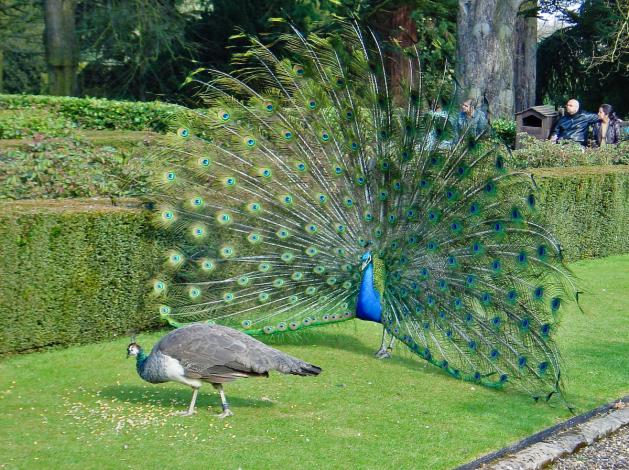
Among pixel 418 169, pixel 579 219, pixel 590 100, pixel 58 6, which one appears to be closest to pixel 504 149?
pixel 418 169

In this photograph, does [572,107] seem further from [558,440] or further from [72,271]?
[72,271]

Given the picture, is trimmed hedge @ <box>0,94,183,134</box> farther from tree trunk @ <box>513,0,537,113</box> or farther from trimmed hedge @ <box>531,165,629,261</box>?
tree trunk @ <box>513,0,537,113</box>

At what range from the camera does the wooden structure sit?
1845cm

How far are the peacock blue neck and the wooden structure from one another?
10878 millimetres

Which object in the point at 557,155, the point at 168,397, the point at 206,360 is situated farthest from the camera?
the point at 557,155

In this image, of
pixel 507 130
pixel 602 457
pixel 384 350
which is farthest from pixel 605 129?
pixel 602 457

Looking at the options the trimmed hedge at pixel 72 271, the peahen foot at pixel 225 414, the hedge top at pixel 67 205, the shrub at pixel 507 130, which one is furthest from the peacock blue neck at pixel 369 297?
the shrub at pixel 507 130

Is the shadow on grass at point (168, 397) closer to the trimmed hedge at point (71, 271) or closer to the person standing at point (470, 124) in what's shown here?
the trimmed hedge at point (71, 271)

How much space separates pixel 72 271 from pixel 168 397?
1.89 metres

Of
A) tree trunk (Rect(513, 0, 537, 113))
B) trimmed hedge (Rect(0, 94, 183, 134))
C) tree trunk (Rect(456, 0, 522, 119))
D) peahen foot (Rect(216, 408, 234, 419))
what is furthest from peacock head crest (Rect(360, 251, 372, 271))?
tree trunk (Rect(513, 0, 537, 113))

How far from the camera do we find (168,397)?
7445 millimetres

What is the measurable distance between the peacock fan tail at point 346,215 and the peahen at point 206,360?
1727 mm

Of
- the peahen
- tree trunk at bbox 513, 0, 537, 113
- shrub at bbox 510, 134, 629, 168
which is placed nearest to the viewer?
the peahen

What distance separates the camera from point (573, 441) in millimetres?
7027
